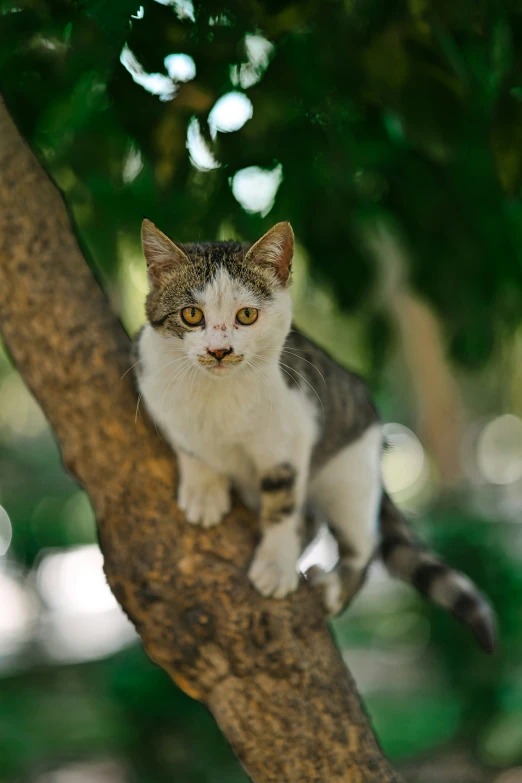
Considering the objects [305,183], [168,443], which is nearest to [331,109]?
[305,183]

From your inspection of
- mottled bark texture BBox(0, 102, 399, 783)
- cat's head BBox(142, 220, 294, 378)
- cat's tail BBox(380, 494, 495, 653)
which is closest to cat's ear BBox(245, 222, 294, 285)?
cat's head BBox(142, 220, 294, 378)

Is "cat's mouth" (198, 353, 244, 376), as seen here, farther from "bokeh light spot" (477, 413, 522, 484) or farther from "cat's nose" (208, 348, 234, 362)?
"bokeh light spot" (477, 413, 522, 484)

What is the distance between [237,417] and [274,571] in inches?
17.2

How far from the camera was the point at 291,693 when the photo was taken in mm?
2057

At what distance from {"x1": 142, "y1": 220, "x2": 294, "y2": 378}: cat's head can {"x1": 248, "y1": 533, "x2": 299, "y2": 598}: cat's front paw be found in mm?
568

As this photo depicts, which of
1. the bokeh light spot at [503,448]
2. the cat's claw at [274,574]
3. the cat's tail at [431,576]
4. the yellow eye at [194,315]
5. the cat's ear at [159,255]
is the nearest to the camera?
the cat's ear at [159,255]

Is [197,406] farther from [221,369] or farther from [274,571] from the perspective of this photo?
[274,571]

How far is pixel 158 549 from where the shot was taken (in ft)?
7.06

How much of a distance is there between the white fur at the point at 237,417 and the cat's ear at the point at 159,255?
0.11m

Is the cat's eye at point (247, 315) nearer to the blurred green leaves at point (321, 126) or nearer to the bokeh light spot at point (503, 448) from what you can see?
the blurred green leaves at point (321, 126)

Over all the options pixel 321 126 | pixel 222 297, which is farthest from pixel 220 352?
pixel 321 126

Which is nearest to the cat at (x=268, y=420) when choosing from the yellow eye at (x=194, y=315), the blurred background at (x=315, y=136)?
the yellow eye at (x=194, y=315)

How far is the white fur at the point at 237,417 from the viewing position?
195 cm

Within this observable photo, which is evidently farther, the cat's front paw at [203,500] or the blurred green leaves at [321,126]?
the cat's front paw at [203,500]
